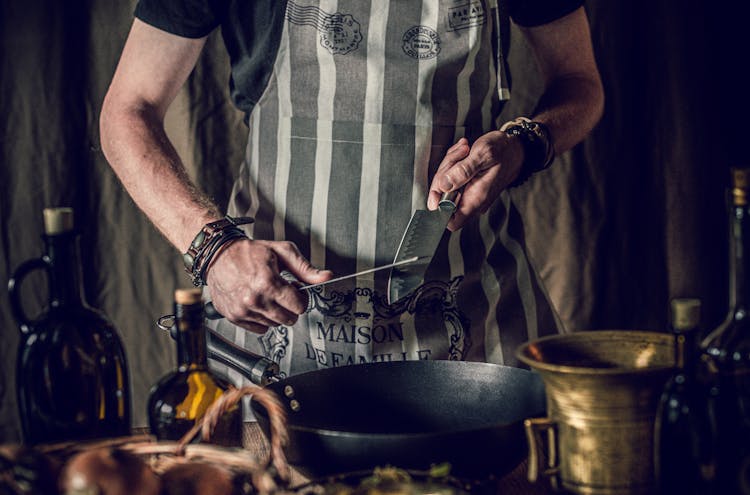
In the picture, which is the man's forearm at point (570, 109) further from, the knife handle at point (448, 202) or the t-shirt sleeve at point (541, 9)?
the knife handle at point (448, 202)

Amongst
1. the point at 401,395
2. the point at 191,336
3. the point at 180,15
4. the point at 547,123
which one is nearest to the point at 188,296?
the point at 191,336

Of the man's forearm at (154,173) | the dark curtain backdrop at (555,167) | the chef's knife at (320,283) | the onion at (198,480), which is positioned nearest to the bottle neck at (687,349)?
the onion at (198,480)

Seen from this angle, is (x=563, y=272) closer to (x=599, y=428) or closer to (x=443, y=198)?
(x=443, y=198)

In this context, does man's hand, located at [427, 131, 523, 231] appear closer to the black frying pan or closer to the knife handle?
the knife handle

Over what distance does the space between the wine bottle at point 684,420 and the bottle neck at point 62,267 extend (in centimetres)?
59

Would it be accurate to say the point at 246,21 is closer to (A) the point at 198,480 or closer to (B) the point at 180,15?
(B) the point at 180,15

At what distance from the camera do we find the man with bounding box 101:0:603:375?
59.0 inches

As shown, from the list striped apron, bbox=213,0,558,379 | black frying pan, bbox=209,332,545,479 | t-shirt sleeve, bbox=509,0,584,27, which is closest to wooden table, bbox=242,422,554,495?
black frying pan, bbox=209,332,545,479

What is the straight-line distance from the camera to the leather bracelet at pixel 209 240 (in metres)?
1.35

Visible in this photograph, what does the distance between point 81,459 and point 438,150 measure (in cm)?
95

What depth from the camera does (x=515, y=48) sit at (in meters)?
2.23

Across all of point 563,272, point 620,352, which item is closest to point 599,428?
point 620,352

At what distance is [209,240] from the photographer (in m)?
1.35

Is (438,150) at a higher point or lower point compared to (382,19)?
lower
